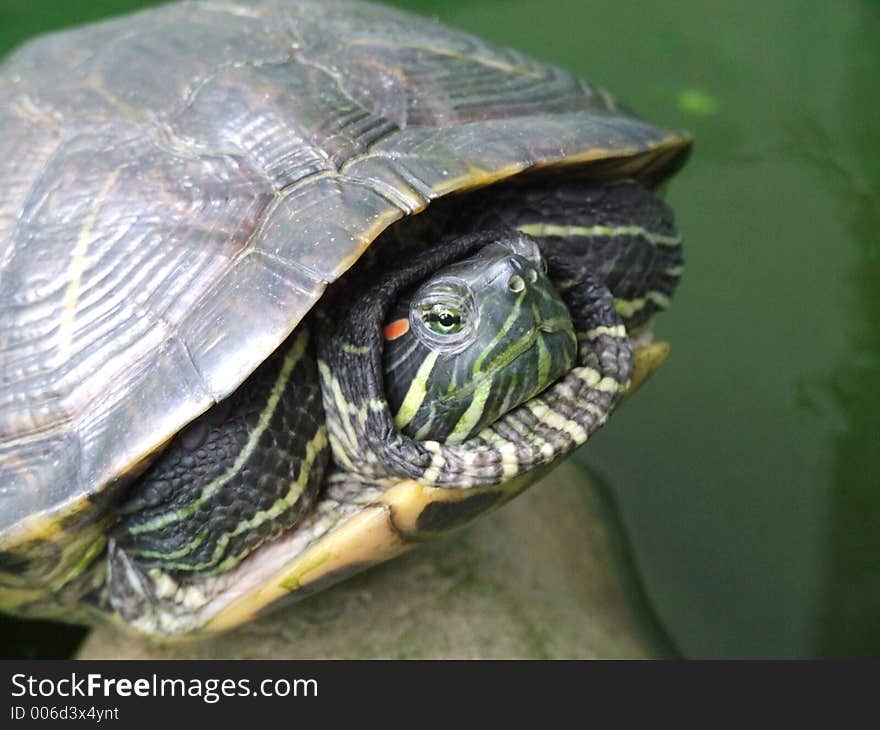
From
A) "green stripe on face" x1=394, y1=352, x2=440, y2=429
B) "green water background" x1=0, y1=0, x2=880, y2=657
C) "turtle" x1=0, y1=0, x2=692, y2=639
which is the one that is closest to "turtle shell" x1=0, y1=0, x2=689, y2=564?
"turtle" x1=0, y1=0, x2=692, y2=639

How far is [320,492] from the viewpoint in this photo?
6.96ft

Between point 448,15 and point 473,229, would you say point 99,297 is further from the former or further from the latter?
point 448,15

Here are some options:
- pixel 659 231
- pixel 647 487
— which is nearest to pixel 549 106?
pixel 659 231

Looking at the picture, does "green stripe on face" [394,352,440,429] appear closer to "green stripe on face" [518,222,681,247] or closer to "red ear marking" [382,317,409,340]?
"red ear marking" [382,317,409,340]

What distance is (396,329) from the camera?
6.32 ft

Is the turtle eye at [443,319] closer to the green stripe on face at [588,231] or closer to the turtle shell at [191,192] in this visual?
the turtle shell at [191,192]

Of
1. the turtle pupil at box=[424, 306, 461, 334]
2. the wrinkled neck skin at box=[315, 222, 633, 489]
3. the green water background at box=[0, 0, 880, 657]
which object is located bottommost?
the green water background at box=[0, 0, 880, 657]

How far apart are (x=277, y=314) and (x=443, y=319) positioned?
333mm

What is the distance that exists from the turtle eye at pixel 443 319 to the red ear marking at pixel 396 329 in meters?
0.07

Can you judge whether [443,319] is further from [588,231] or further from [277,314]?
[588,231]

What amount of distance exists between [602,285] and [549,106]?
0.51m

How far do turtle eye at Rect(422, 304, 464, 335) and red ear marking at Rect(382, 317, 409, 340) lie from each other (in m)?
0.07

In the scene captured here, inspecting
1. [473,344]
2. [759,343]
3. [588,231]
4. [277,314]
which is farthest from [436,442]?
[759,343]

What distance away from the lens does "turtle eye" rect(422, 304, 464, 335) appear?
1.83 m
